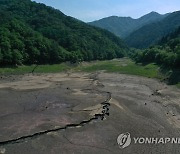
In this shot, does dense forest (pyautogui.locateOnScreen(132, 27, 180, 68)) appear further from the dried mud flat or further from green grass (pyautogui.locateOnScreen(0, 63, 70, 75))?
green grass (pyautogui.locateOnScreen(0, 63, 70, 75))

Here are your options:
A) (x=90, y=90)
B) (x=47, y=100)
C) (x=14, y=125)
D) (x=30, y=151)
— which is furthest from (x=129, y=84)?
(x=30, y=151)

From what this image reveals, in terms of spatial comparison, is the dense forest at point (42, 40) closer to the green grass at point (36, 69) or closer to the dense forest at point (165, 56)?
the green grass at point (36, 69)

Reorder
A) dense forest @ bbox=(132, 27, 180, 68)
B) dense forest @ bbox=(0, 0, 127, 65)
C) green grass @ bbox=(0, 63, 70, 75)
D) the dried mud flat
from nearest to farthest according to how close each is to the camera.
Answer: the dried mud flat → dense forest @ bbox=(132, 27, 180, 68) → green grass @ bbox=(0, 63, 70, 75) → dense forest @ bbox=(0, 0, 127, 65)

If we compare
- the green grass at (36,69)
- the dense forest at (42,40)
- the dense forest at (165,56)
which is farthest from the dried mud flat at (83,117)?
the dense forest at (42,40)

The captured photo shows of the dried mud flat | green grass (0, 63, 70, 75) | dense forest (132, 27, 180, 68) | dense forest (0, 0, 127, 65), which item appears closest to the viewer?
the dried mud flat

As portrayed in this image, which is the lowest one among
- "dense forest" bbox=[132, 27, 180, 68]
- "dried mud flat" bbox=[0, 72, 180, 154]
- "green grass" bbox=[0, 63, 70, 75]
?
"dried mud flat" bbox=[0, 72, 180, 154]

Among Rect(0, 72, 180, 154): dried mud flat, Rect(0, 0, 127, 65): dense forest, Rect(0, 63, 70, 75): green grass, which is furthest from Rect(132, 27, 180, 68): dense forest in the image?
Rect(0, 63, 70, 75): green grass

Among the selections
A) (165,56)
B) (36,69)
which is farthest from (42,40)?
(165,56)

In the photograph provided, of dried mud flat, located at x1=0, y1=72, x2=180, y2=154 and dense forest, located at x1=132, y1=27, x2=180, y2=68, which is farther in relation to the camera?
dense forest, located at x1=132, y1=27, x2=180, y2=68
